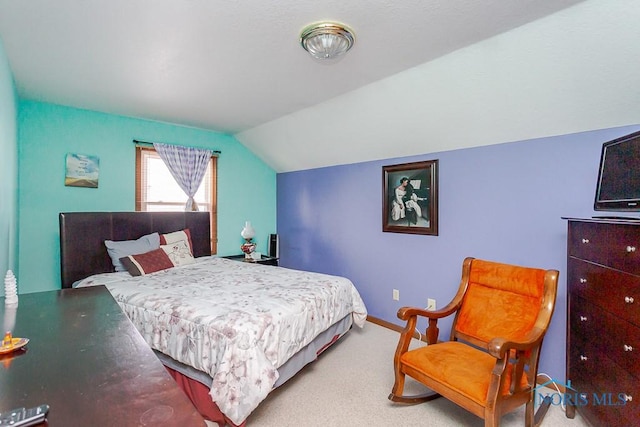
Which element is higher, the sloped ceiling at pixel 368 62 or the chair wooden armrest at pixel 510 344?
the sloped ceiling at pixel 368 62

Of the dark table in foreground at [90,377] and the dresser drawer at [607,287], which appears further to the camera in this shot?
the dresser drawer at [607,287]

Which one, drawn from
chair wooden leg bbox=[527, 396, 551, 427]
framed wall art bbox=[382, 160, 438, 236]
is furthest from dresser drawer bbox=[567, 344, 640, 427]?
framed wall art bbox=[382, 160, 438, 236]

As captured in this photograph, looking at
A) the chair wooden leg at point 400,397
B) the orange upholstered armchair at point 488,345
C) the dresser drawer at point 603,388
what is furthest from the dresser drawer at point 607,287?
the chair wooden leg at point 400,397

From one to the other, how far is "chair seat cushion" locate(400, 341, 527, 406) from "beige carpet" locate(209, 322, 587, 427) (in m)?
0.38

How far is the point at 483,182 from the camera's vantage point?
2803 millimetres

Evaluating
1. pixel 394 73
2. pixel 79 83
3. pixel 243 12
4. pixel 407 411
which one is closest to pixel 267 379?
pixel 407 411

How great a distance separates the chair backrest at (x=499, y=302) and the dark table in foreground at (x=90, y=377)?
2074mm

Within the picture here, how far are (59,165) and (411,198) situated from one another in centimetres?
374

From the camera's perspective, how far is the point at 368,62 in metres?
2.32

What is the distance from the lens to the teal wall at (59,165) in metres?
3.05

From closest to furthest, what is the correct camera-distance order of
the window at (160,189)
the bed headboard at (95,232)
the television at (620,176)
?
1. the television at (620,176)
2. the bed headboard at (95,232)
3. the window at (160,189)

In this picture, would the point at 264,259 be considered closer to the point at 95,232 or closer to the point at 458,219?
the point at 95,232

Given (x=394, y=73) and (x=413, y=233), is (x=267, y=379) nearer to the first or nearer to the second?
(x=413, y=233)

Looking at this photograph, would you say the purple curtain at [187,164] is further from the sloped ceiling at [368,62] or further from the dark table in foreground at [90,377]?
the dark table in foreground at [90,377]
